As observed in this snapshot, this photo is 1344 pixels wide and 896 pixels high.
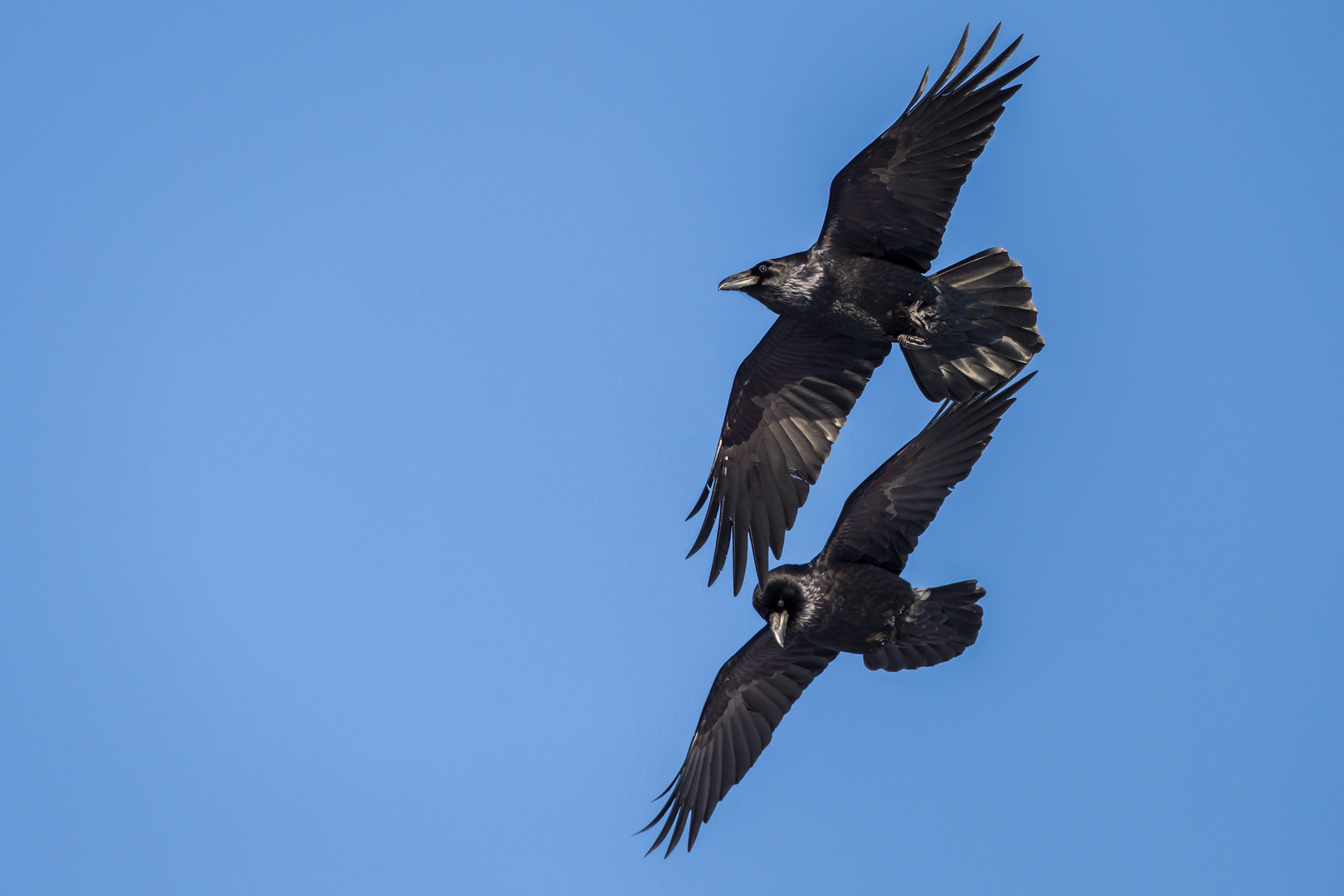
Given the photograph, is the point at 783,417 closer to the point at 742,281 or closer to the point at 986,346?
the point at 742,281

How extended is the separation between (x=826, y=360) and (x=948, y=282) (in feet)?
3.23

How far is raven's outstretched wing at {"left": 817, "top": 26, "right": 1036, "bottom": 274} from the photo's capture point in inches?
277

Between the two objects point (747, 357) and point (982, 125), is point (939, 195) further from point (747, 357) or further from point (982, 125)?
point (747, 357)

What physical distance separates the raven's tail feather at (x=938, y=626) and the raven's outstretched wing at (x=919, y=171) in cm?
203

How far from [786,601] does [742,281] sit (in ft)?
6.56

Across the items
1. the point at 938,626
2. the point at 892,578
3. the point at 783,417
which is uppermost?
the point at 783,417

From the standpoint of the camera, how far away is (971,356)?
7523mm

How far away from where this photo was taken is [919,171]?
7.16 metres

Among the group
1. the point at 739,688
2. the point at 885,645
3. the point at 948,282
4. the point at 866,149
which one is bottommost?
the point at 885,645

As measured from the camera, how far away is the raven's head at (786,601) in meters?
7.60

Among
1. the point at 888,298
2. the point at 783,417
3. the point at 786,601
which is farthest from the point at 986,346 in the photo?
the point at 786,601

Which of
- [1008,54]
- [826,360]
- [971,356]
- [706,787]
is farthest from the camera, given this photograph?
[706,787]

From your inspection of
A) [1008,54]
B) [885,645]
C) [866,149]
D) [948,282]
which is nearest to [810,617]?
[885,645]

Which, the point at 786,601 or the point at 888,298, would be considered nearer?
the point at 888,298
